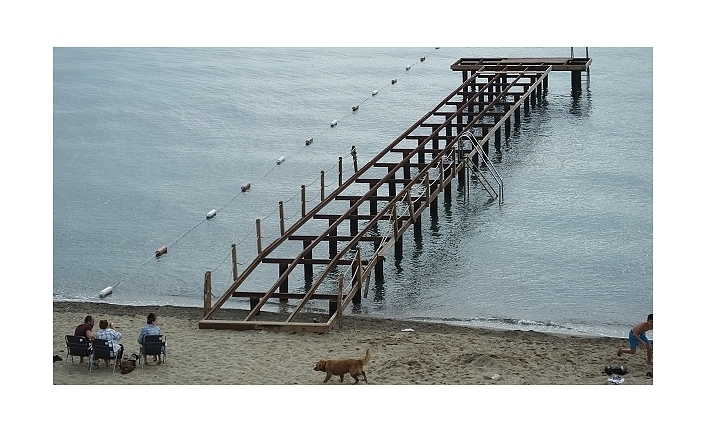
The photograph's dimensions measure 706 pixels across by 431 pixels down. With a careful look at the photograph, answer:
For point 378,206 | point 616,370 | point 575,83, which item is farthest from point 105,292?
point 575,83

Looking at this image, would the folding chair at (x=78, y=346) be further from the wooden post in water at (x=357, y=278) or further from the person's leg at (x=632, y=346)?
the person's leg at (x=632, y=346)

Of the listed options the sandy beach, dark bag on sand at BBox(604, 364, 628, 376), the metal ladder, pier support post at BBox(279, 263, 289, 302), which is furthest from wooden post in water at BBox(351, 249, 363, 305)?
the metal ladder

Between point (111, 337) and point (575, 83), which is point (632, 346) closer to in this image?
point (111, 337)

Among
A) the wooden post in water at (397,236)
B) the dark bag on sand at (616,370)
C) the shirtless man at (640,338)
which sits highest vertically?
the wooden post in water at (397,236)

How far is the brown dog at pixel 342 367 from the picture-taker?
17062 mm

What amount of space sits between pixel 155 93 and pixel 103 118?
11.1ft

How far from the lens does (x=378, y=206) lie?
29984 millimetres

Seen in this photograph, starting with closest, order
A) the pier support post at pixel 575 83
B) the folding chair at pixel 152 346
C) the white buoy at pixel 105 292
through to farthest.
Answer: the folding chair at pixel 152 346 → the white buoy at pixel 105 292 → the pier support post at pixel 575 83

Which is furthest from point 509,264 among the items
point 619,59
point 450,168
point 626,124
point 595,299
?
point 619,59

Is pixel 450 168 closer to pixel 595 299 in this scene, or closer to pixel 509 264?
pixel 509 264

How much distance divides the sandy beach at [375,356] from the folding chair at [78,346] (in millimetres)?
213

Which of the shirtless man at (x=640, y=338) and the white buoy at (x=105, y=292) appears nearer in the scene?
the shirtless man at (x=640, y=338)

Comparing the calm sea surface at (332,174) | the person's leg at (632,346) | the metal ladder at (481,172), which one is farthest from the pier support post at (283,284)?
the metal ladder at (481,172)

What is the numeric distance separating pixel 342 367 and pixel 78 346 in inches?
153
